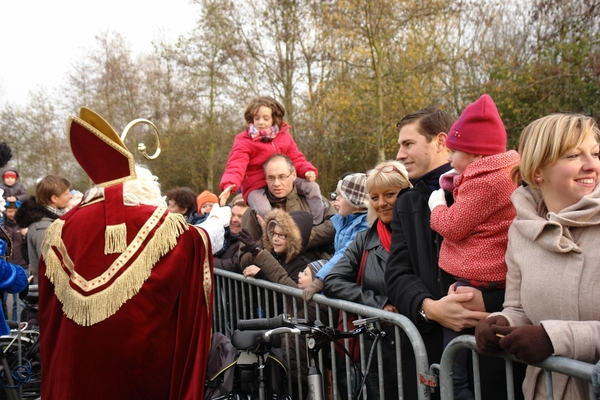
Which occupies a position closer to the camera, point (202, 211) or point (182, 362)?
point (182, 362)

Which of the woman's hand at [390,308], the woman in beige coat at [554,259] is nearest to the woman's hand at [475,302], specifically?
the woman in beige coat at [554,259]

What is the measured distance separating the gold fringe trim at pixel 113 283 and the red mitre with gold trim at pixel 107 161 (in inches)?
6.4

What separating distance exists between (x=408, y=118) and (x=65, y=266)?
7.10ft

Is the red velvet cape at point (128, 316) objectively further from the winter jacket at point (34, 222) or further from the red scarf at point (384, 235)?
the winter jacket at point (34, 222)

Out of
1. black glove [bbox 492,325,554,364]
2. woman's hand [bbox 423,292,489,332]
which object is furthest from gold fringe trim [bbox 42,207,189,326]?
black glove [bbox 492,325,554,364]

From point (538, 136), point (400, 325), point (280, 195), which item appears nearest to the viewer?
point (538, 136)

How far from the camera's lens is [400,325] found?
2.60 m

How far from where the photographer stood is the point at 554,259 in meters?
2.04

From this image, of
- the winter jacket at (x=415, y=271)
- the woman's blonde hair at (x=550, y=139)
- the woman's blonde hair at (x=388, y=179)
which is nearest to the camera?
the woman's blonde hair at (x=550, y=139)

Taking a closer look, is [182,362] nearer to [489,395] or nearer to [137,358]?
[137,358]

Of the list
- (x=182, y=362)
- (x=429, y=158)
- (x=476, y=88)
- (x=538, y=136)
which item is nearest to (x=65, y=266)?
(x=182, y=362)

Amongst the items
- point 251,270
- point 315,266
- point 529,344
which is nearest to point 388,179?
point 315,266

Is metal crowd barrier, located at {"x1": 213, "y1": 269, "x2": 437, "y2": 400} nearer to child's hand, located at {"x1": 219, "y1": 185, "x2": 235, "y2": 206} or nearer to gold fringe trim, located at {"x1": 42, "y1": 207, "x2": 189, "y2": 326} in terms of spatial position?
child's hand, located at {"x1": 219, "y1": 185, "x2": 235, "y2": 206}

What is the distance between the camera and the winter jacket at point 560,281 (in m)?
1.85
